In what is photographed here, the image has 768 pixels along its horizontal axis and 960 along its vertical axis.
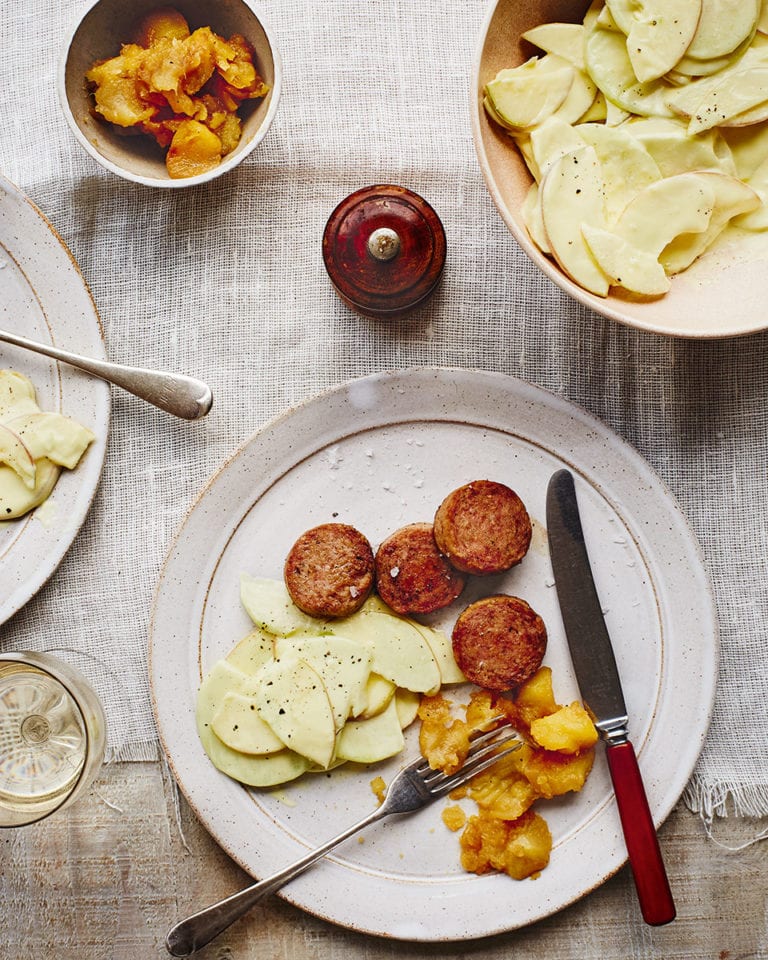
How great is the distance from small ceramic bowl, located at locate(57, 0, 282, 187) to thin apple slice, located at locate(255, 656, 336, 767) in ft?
3.32

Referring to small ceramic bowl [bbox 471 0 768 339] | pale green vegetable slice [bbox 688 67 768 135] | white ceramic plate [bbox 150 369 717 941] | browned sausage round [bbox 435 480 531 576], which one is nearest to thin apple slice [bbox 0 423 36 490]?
white ceramic plate [bbox 150 369 717 941]

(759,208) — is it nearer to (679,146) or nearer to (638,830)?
(679,146)

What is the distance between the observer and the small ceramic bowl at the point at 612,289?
56.7 inches

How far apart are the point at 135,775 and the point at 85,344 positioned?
939 millimetres

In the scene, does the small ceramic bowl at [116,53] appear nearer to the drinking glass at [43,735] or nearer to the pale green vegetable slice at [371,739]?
the drinking glass at [43,735]

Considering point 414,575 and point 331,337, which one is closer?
point 414,575

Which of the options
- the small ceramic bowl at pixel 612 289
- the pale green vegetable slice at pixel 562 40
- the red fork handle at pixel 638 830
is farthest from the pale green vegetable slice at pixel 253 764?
the pale green vegetable slice at pixel 562 40

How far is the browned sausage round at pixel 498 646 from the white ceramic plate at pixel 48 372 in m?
0.85

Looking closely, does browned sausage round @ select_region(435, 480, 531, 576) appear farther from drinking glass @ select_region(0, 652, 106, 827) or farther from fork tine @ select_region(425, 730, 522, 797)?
drinking glass @ select_region(0, 652, 106, 827)

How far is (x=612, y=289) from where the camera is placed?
1.49 meters

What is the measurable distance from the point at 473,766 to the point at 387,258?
1017mm

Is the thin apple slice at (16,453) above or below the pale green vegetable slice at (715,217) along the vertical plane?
below

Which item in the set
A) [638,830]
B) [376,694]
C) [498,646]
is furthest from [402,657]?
[638,830]

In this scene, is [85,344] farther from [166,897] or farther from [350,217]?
[166,897]
